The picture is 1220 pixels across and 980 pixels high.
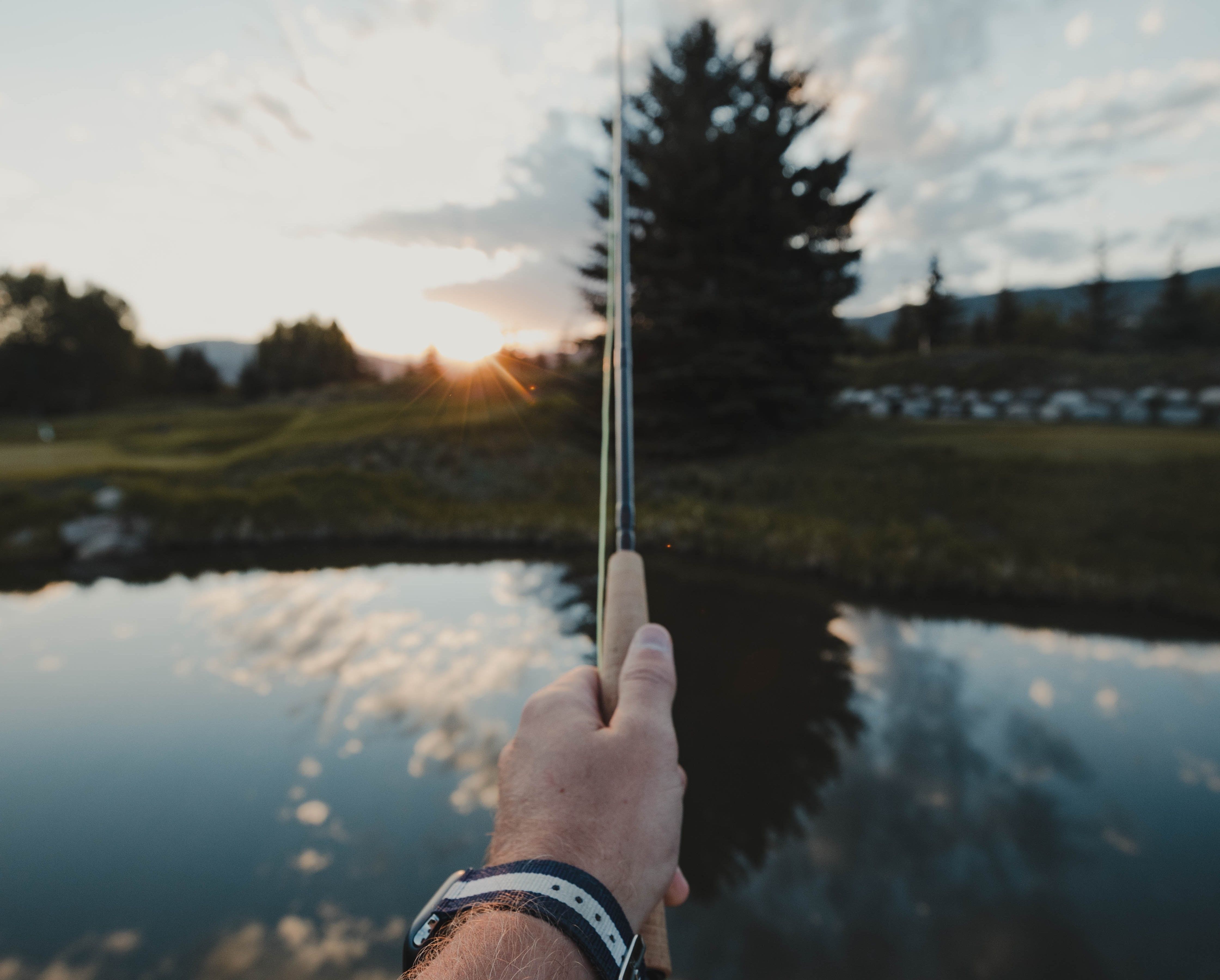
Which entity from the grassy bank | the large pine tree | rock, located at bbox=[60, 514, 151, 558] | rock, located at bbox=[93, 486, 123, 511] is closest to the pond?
the grassy bank

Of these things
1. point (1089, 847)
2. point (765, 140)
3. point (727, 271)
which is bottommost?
point (1089, 847)

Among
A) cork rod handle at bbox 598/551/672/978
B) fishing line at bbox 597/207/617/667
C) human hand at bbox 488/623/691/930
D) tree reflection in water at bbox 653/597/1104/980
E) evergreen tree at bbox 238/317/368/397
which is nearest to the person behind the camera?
human hand at bbox 488/623/691/930

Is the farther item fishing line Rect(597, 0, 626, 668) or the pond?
the pond

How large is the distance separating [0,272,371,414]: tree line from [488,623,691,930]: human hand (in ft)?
235

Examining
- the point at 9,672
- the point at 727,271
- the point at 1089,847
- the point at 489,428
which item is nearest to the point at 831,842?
the point at 1089,847

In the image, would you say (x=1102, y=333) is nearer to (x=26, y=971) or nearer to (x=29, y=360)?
(x=26, y=971)

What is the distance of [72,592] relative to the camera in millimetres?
10328

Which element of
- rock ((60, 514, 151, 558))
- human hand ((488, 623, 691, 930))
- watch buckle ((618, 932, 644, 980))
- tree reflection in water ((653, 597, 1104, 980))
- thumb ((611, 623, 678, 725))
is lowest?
tree reflection in water ((653, 597, 1104, 980))

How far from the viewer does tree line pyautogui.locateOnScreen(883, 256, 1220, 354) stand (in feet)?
129

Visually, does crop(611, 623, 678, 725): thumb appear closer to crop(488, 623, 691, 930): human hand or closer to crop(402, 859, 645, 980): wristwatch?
crop(488, 623, 691, 930): human hand

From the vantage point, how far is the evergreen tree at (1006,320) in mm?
51156

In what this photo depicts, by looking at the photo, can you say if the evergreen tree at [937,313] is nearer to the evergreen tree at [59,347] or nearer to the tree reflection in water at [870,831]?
the tree reflection in water at [870,831]

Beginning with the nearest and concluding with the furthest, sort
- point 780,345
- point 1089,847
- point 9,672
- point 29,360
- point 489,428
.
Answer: point 1089,847 → point 9,672 → point 780,345 → point 489,428 → point 29,360

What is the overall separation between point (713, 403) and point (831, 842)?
14.9 meters
